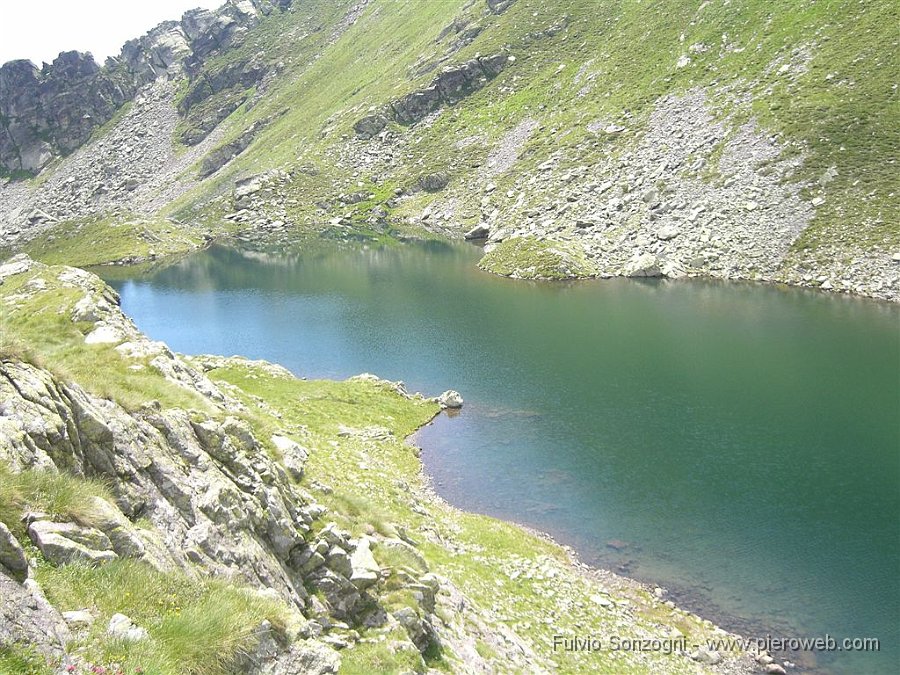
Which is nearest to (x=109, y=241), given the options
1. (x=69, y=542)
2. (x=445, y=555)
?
(x=445, y=555)

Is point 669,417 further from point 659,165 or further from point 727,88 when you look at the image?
point 727,88

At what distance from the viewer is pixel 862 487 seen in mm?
40344

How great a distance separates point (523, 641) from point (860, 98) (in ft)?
381

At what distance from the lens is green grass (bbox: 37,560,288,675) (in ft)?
29.8

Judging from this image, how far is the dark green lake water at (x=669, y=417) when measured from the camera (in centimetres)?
3297

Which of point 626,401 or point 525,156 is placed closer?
point 626,401

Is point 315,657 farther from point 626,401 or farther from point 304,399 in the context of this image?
point 626,401

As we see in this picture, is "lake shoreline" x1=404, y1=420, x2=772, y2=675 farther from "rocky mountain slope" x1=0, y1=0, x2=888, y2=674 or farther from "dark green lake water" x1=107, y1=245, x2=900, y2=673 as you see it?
"dark green lake water" x1=107, y1=245, x2=900, y2=673

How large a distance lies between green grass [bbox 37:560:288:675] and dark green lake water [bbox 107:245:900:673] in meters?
26.0

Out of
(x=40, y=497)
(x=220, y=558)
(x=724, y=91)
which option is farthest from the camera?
(x=724, y=91)

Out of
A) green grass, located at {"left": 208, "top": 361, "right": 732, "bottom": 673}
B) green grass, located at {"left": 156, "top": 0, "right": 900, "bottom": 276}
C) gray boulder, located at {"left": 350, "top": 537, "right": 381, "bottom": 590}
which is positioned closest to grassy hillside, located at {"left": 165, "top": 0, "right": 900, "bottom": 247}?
green grass, located at {"left": 156, "top": 0, "right": 900, "bottom": 276}

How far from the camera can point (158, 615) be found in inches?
412

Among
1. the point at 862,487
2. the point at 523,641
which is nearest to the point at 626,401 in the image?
the point at 862,487

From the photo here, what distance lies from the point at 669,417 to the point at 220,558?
4394 cm
